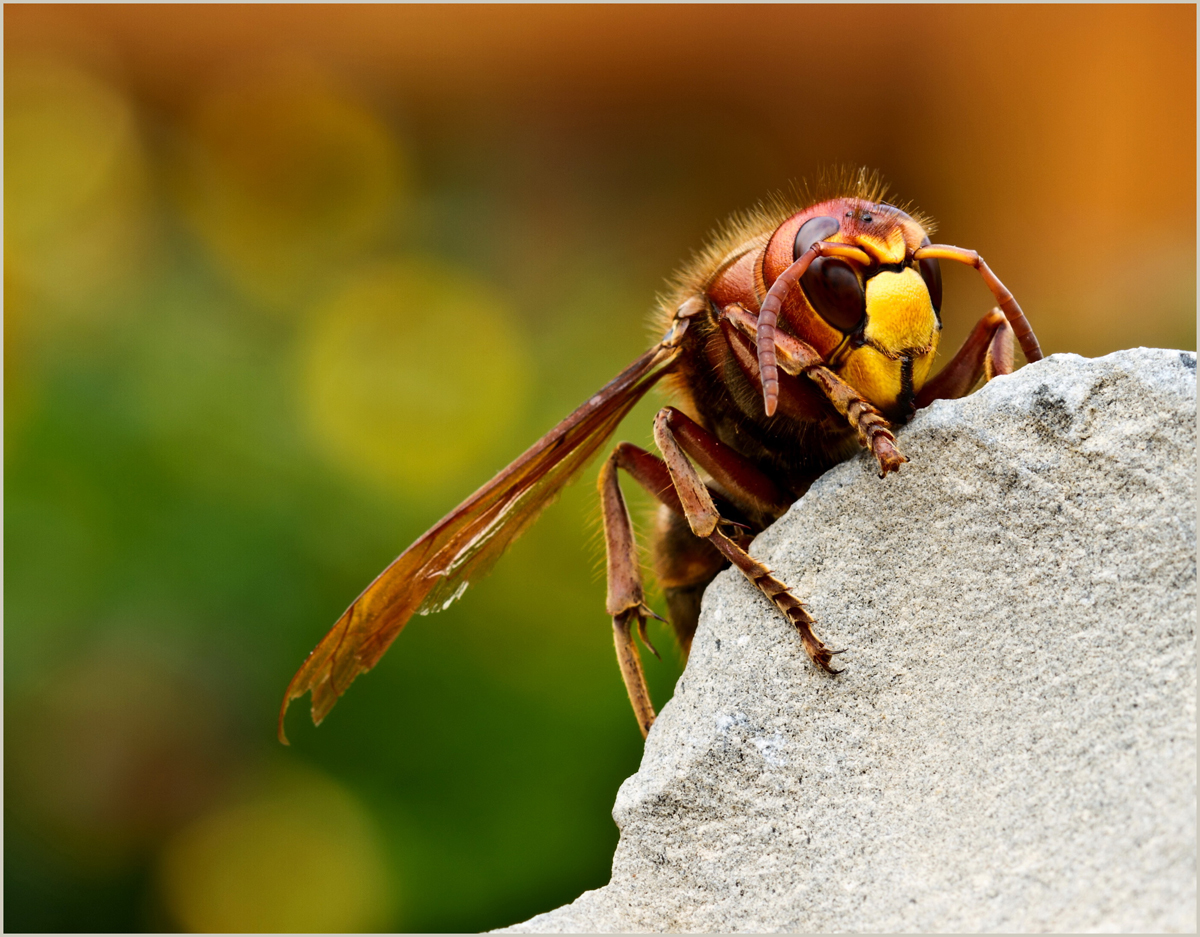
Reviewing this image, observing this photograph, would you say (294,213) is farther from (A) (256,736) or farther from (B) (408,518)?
(A) (256,736)

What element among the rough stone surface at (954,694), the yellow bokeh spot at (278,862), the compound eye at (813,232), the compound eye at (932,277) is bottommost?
the yellow bokeh spot at (278,862)

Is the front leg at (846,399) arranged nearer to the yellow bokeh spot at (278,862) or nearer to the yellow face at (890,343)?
the yellow face at (890,343)

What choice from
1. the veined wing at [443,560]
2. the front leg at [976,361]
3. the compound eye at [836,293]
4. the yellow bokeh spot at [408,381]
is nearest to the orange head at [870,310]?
the compound eye at [836,293]

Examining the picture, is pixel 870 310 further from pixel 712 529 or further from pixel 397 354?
pixel 397 354

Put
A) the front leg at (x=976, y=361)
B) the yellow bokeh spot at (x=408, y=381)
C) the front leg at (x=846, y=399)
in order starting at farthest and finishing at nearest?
the yellow bokeh spot at (x=408, y=381), the front leg at (x=976, y=361), the front leg at (x=846, y=399)

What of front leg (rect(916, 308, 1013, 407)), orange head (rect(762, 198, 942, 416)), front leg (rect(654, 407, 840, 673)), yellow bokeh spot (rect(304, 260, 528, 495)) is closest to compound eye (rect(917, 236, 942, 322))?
orange head (rect(762, 198, 942, 416))

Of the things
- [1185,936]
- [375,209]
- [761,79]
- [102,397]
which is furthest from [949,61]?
[1185,936]
